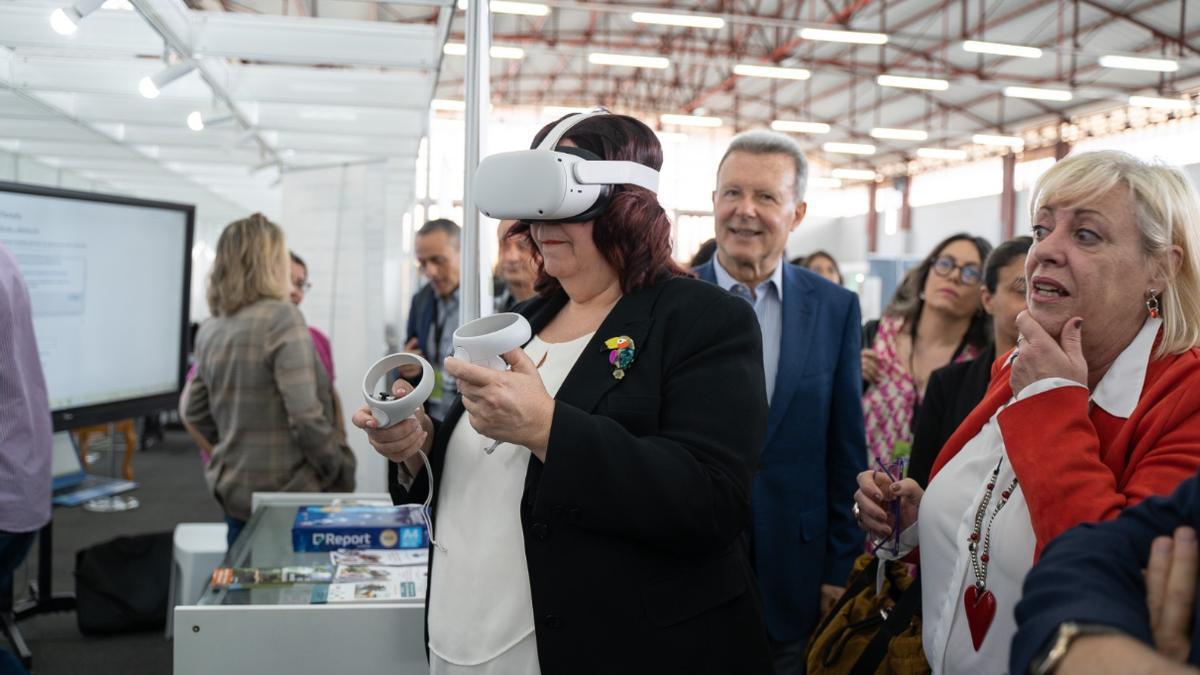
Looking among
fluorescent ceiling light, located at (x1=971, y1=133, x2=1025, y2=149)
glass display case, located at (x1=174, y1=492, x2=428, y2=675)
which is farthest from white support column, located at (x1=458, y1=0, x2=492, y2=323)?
fluorescent ceiling light, located at (x1=971, y1=133, x2=1025, y2=149)

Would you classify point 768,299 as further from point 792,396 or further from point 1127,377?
point 1127,377

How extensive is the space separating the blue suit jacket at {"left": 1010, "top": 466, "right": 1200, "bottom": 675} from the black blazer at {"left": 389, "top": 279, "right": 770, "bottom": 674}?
0.47 meters

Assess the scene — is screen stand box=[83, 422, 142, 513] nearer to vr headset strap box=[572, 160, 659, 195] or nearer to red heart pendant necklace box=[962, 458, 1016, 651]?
vr headset strap box=[572, 160, 659, 195]

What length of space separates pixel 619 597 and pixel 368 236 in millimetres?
5037

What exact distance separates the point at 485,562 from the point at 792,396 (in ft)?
2.70

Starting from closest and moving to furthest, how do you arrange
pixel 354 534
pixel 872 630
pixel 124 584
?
pixel 872 630 → pixel 354 534 → pixel 124 584

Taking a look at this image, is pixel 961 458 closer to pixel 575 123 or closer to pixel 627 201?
pixel 627 201

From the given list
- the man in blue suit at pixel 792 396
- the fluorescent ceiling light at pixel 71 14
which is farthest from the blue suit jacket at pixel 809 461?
the fluorescent ceiling light at pixel 71 14

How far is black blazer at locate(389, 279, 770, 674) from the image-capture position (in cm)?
123

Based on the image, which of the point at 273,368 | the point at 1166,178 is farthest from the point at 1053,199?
the point at 273,368

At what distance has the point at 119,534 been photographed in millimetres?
5707

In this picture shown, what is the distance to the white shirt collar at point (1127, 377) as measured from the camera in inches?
48.6

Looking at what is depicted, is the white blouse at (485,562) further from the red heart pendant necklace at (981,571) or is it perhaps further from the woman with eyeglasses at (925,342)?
the woman with eyeglasses at (925,342)

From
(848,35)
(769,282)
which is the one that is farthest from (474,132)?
(848,35)
